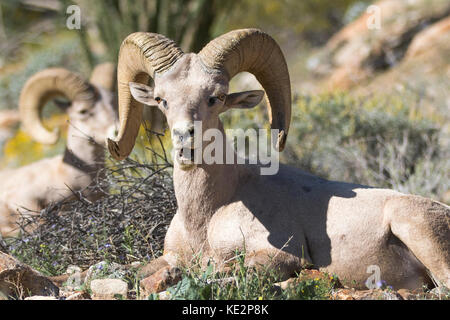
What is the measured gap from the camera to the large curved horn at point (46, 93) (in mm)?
8500

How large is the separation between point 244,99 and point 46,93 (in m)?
4.76

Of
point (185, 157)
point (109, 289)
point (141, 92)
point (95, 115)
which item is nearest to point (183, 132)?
point (185, 157)

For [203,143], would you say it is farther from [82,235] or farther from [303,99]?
[303,99]

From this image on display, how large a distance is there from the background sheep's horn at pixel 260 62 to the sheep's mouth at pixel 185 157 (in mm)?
713

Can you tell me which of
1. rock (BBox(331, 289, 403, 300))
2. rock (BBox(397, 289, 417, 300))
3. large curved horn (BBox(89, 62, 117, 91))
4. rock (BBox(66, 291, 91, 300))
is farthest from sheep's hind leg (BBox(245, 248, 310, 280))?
large curved horn (BBox(89, 62, 117, 91))

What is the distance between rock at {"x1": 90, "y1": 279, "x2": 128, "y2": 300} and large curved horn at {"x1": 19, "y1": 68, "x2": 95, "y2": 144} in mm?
4698

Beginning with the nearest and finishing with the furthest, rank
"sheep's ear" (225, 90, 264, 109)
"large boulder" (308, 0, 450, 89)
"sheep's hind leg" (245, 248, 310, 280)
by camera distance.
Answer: "sheep's hind leg" (245, 248, 310, 280) → "sheep's ear" (225, 90, 264, 109) → "large boulder" (308, 0, 450, 89)

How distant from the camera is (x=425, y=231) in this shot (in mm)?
4578

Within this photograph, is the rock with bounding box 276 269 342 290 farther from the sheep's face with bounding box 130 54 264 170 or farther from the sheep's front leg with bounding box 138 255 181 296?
the sheep's face with bounding box 130 54 264 170

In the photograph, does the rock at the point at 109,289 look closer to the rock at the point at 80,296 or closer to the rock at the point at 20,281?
the rock at the point at 80,296

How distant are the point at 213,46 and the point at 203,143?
29.4 inches

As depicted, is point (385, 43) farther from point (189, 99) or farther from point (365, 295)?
point (365, 295)

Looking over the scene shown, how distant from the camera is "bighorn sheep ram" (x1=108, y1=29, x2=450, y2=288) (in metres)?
4.57

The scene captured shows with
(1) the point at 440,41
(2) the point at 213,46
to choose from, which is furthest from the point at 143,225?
(1) the point at 440,41
